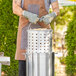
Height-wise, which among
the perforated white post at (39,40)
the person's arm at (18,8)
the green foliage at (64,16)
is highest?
the green foliage at (64,16)

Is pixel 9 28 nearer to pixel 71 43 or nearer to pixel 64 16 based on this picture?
pixel 71 43

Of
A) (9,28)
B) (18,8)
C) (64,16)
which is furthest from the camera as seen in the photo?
(64,16)

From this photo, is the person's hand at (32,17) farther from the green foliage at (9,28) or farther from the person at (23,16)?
the green foliage at (9,28)

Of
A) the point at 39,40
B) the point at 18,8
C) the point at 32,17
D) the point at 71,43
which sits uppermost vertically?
the point at 18,8

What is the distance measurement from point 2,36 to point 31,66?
3.17 meters

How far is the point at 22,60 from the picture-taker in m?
5.12

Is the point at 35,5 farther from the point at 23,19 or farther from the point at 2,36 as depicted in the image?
the point at 2,36

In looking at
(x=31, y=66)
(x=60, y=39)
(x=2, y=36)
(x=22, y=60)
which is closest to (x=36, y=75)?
(x=31, y=66)

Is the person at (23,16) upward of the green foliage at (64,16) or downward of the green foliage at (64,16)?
downward

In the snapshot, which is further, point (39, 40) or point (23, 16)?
point (23, 16)

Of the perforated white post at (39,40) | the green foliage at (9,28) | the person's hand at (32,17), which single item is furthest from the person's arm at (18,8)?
the green foliage at (9,28)

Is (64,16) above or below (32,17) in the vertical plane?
above

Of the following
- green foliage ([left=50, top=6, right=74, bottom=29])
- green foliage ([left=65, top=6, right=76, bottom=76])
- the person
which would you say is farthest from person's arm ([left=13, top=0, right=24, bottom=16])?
green foliage ([left=50, top=6, right=74, bottom=29])

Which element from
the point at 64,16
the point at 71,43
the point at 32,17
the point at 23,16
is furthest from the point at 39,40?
the point at 64,16
